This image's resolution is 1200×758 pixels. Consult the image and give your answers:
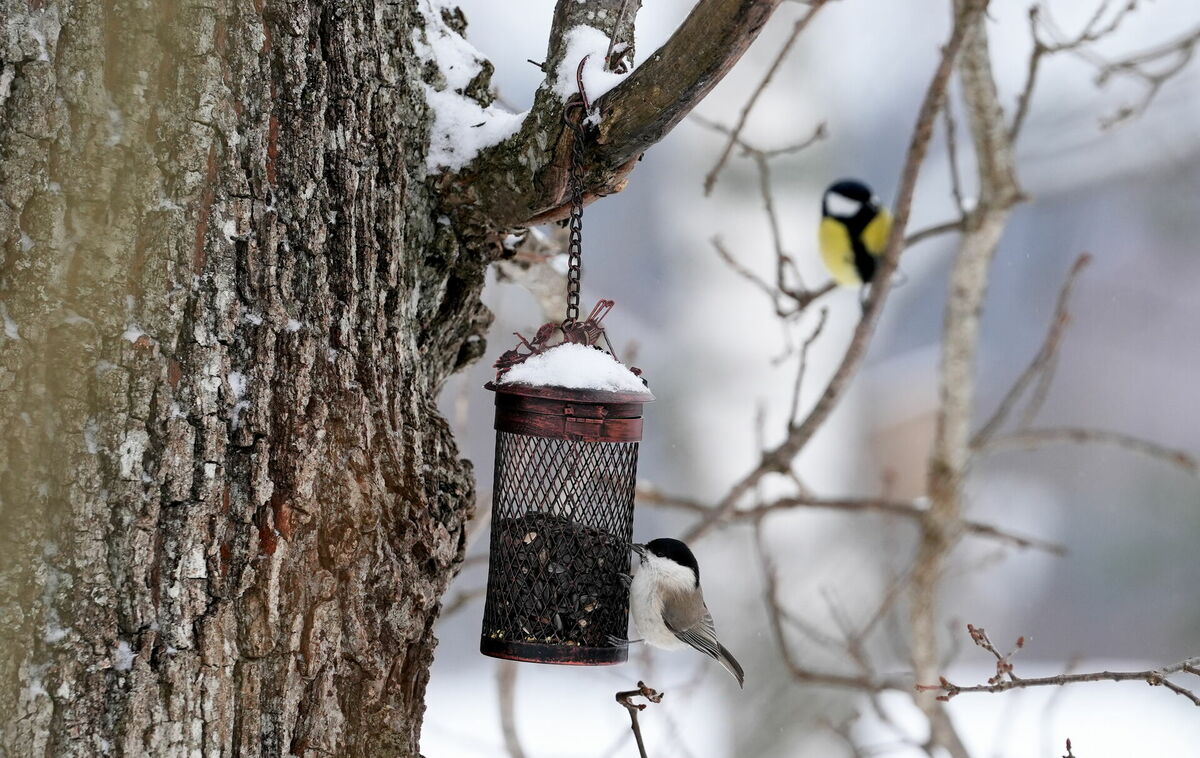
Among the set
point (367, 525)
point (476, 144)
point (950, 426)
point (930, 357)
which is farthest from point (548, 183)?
point (930, 357)

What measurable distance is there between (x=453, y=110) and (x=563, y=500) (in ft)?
2.81

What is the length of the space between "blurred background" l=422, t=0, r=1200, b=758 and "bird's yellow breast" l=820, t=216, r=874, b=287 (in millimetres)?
431

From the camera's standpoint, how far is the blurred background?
736cm

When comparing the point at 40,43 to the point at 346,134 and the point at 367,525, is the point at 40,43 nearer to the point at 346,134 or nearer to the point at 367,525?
the point at 346,134

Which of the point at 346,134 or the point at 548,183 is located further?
the point at 548,183

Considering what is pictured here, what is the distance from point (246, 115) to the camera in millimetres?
1629

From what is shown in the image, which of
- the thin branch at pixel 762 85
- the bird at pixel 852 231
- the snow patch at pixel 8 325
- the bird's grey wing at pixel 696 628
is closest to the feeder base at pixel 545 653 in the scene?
the bird's grey wing at pixel 696 628

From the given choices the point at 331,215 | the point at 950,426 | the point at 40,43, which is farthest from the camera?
the point at 950,426

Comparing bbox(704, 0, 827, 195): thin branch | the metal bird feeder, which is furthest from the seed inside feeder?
bbox(704, 0, 827, 195): thin branch

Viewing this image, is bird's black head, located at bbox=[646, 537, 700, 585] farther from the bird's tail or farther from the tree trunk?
the tree trunk

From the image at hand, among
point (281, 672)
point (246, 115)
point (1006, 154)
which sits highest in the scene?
point (1006, 154)

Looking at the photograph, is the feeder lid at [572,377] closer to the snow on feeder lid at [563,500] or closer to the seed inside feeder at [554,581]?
the snow on feeder lid at [563,500]

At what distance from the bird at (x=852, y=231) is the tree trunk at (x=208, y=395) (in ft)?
15.8

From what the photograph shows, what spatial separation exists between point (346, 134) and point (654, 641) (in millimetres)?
1412
